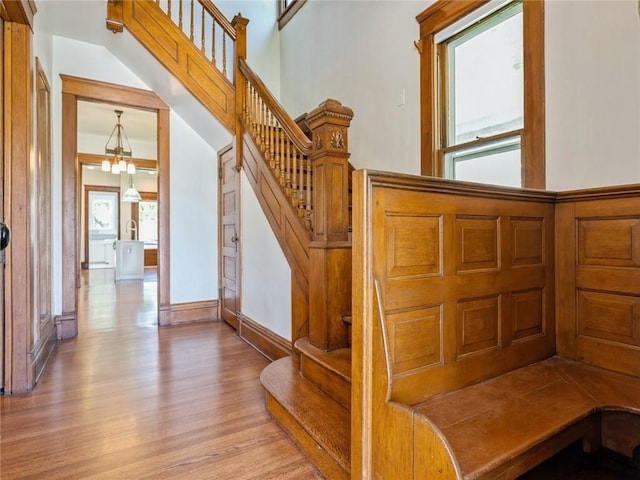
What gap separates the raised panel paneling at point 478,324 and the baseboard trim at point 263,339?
142cm

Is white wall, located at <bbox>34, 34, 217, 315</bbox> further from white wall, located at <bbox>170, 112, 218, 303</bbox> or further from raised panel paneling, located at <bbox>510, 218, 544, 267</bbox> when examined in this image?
raised panel paneling, located at <bbox>510, 218, 544, 267</bbox>

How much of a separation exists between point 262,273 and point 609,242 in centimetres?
238

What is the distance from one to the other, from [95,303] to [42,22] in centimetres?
359

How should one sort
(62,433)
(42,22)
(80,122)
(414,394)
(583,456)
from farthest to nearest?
1. (80,122)
2. (42,22)
3. (62,433)
4. (583,456)
5. (414,394)

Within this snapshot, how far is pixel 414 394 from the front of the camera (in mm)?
1300

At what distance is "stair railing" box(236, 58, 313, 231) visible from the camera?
2496 millimetres

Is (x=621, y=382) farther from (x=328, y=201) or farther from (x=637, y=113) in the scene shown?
(x=328, y=201)

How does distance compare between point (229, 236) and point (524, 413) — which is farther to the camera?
point (229, 236)

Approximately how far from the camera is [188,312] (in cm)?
417

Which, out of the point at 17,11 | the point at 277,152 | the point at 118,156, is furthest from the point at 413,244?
the point at 118,156

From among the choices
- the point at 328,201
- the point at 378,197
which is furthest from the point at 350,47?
the point at 378,197

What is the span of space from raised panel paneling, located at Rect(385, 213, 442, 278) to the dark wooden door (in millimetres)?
2657

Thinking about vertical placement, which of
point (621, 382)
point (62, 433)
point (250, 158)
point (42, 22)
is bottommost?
point (62, 433)

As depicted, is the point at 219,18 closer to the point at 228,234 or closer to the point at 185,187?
the point at 185,187
